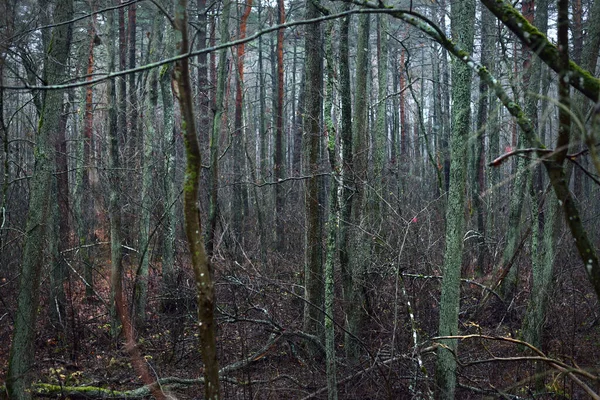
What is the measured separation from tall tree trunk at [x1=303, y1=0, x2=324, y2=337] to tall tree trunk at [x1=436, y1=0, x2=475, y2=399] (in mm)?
2571

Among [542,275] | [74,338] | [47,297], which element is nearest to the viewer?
[542,275]

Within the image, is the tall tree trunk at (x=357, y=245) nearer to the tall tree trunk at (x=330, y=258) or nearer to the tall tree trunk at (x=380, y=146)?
the tall tree trunk at (x=380, y=146)

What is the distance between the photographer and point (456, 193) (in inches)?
212

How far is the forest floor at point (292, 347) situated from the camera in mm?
6617

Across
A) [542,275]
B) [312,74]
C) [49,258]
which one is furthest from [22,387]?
[542,275]

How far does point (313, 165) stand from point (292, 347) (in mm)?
2651

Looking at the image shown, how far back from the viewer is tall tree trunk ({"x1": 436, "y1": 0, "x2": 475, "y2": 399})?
532cm

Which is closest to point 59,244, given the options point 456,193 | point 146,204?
point 146,204

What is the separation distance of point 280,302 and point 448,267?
4137 mm

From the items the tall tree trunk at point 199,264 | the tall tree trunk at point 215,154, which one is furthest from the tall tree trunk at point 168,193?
the tall tree trunk at point 199,264

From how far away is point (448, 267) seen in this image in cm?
548

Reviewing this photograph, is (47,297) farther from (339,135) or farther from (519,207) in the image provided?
(519,207)

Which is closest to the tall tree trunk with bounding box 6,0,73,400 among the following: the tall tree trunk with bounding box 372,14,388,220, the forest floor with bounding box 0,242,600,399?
the forest floor with bounding box 0,242,600,399

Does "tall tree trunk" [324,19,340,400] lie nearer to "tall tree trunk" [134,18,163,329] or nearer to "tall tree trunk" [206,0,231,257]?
"tall tree trunk" [206,0,231,257]
